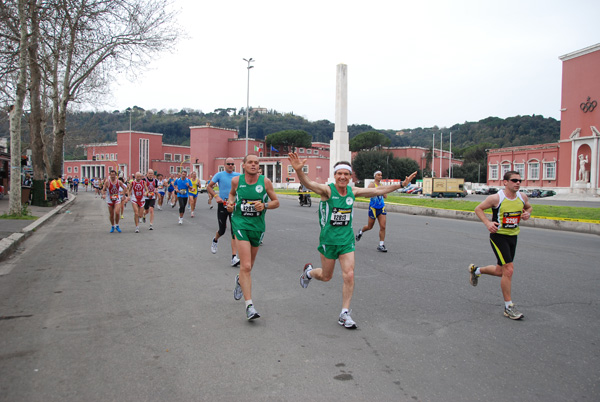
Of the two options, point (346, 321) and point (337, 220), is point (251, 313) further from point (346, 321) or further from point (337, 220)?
point (337, 220)

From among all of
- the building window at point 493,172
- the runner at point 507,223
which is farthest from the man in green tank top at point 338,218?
the building window at point 493,172

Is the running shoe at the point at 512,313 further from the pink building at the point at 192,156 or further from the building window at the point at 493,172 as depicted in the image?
the building window at the point at 493,172

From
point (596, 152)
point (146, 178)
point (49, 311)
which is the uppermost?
point (596, 152)

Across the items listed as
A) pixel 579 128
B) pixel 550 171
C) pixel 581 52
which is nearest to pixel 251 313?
pixel 579 128

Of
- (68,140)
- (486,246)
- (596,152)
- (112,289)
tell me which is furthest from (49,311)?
(596,152)

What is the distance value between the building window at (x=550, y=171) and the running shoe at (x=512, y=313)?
6024cm

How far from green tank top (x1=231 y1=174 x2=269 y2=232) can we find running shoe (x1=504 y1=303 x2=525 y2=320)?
9.64 ft

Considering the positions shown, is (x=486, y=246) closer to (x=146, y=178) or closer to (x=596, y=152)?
(x=146, y=178)

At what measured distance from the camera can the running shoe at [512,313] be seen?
4984 millimetres

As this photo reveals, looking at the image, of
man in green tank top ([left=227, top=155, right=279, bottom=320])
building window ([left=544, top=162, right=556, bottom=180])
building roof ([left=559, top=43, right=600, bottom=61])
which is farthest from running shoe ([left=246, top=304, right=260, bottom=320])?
building window ([left=544, top=162, right=556, bottom=180])

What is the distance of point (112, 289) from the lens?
20.7 ft

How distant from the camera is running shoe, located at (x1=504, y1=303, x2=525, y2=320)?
4984mm

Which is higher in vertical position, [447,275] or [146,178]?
[146,178]

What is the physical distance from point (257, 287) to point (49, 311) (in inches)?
101
